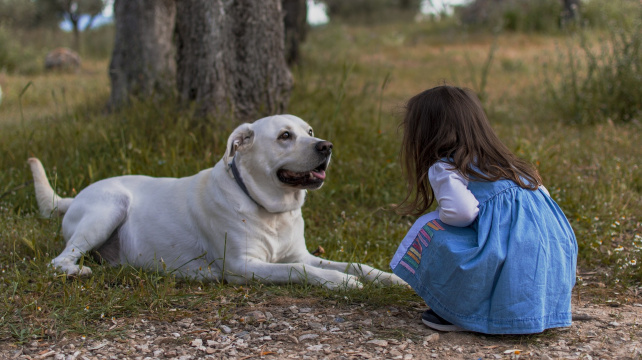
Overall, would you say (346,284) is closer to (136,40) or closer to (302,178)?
(302,178)

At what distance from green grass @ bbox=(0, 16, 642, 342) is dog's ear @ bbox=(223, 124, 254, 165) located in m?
0.79

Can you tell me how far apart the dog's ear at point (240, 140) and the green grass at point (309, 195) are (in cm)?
79

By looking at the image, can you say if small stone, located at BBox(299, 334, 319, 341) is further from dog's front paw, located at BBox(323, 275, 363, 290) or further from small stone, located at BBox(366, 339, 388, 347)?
dog's front paw, located at BBox(323, 275, 363, 290)

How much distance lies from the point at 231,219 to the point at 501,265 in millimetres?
1612

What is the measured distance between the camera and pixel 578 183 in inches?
188

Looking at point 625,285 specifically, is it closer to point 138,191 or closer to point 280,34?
point 138,191

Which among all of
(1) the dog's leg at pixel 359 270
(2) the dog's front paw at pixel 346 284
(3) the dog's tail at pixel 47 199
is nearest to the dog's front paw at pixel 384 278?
(1) the dog's leg at pixel 359 270

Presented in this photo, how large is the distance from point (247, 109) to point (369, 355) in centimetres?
340

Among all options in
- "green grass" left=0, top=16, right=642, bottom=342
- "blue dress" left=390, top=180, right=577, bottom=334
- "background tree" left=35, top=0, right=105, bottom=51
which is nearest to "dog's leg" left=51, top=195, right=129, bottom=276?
"green grass" left=0, top=16, right=642, bottom=342

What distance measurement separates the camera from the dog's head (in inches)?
133

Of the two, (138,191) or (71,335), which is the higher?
(138,191)

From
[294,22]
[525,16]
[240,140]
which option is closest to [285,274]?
[240,140]

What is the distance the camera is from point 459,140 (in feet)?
9.20

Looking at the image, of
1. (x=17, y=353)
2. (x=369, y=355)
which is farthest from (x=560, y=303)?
(x=17, y=353)
